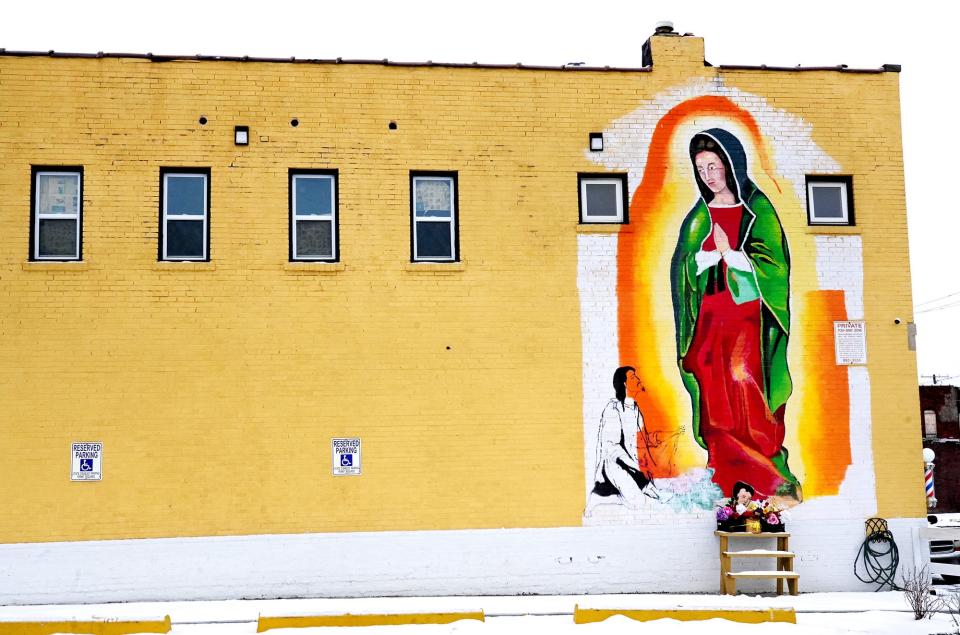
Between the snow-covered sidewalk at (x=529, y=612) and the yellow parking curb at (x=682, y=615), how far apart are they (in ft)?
0.26

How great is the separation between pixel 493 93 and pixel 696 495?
624cm

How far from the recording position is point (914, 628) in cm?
1302

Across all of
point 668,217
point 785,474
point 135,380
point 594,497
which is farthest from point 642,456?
point 135,380

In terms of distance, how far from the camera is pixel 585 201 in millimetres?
16062

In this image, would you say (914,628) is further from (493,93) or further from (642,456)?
(493,93)

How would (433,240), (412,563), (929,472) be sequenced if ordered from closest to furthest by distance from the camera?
(412,563) → (433,240) → (929,472)

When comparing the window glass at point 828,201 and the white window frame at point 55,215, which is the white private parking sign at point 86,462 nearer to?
the white window frame at point 55,215

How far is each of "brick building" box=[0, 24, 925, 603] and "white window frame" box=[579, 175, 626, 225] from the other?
0.14ft

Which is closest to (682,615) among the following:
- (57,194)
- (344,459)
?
(344,459)

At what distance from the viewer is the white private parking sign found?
48.4 ft

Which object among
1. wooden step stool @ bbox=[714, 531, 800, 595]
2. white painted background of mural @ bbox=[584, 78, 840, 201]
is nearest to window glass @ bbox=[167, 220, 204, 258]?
white painted background of mural @ bbox=[584, 78, 840, 201]

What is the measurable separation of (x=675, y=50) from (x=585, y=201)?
2601mm

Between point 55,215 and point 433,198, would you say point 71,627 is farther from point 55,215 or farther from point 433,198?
point 433,198

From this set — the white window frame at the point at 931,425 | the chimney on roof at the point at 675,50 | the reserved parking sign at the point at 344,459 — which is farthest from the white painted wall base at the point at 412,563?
the white window frame at the point at 931,425
